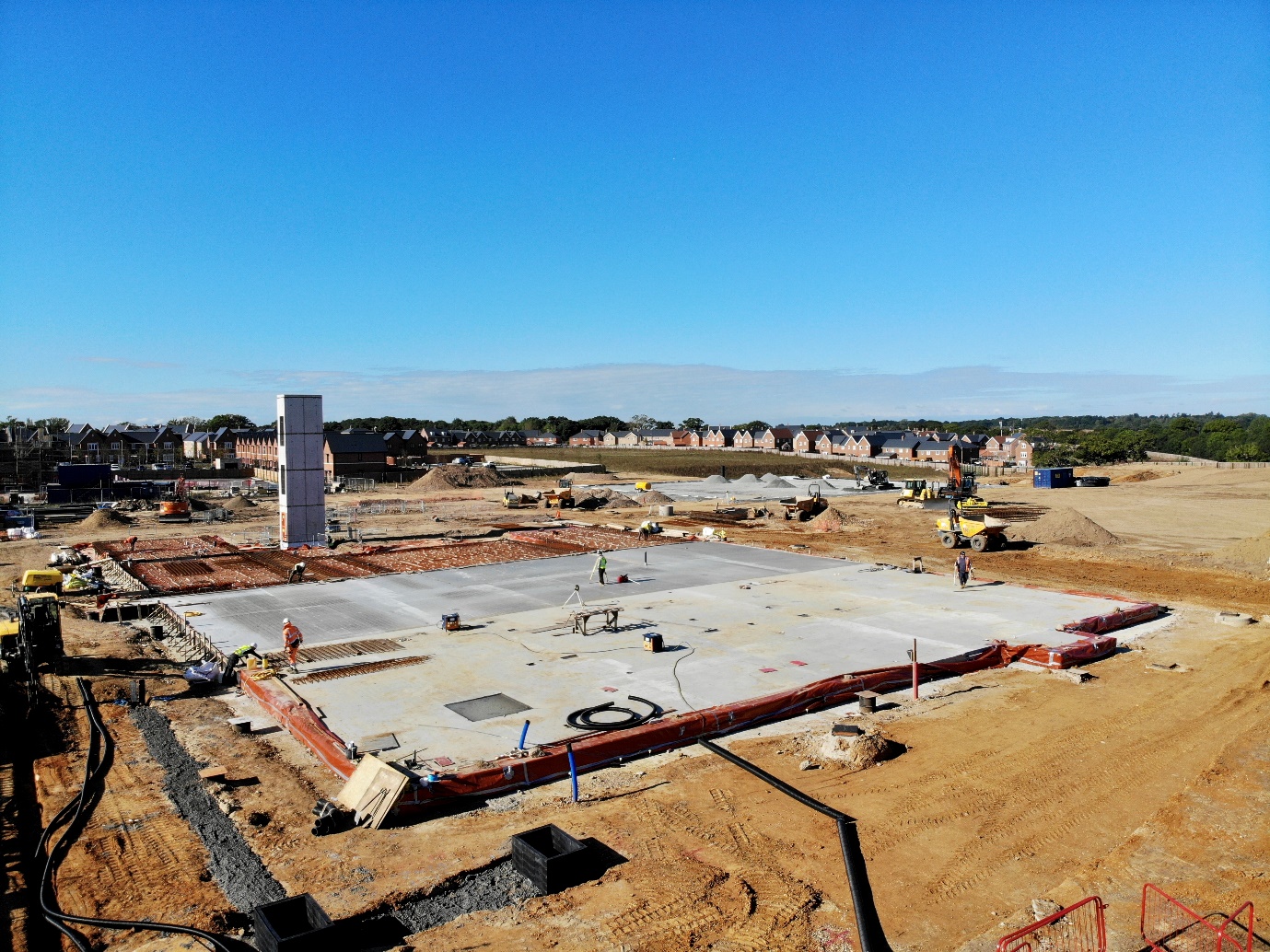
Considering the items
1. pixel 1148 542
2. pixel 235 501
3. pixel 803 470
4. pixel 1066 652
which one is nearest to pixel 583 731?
pixel 1066 652

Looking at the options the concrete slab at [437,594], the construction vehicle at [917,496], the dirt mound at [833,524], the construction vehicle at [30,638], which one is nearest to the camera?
the construction vehicle at [30,638]

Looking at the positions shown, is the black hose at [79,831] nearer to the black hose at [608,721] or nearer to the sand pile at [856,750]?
the black hose at [608,721]

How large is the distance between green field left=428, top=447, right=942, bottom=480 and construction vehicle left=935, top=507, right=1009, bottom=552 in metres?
45.4

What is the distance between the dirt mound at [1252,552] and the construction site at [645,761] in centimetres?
270

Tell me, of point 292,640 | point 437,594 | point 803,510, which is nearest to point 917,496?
point 803,510

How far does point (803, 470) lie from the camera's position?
3765 inches

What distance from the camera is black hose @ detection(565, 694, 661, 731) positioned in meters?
13.8

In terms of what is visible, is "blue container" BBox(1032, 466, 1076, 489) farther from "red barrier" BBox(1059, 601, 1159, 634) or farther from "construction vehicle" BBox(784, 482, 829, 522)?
"red barrier" BBox(1059, 601, 1159, 634)

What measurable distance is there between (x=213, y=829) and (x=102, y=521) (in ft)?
141

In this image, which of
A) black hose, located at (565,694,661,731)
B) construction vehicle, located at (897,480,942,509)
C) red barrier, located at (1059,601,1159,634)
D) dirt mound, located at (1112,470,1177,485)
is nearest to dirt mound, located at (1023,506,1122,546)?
construction vehicle, located at (897,480,942,509)

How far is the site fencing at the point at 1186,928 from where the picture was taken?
26.3ft

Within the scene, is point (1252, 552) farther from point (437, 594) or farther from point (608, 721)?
point (437, 594)

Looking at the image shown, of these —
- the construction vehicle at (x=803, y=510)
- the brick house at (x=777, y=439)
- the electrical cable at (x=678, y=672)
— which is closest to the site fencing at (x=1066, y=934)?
the electrical cable at (x=678, y=672)

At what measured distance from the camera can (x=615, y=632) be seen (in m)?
20.6
